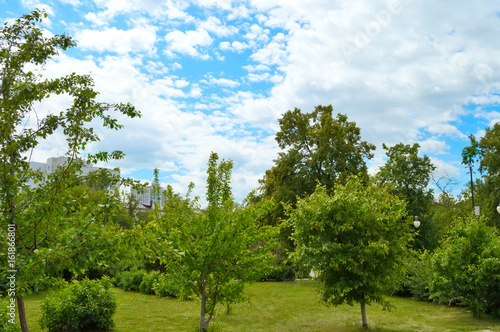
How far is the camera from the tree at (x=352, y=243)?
11703mm

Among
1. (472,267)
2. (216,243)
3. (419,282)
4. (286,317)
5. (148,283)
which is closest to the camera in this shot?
(216,243)

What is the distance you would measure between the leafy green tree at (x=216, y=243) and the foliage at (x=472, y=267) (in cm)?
783

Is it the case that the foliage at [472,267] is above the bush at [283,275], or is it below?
above

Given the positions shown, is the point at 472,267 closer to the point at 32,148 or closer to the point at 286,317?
the point at 286,317

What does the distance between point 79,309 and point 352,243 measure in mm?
8445

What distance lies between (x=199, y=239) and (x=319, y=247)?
3838mm

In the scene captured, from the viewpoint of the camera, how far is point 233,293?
10703 mm

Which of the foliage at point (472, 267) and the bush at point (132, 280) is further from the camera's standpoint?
the bush at point (132, 280)

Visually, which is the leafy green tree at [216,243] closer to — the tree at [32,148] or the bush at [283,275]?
the tree at [32,148]

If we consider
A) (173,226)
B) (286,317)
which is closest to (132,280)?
(286,317)

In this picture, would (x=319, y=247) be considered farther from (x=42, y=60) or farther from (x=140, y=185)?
(x=42, y=60)

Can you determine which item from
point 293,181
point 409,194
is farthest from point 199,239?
point 409,194

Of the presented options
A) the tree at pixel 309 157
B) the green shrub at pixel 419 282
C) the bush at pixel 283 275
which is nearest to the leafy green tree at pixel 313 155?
the tree at pixel 309 157

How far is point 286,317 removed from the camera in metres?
15.5
